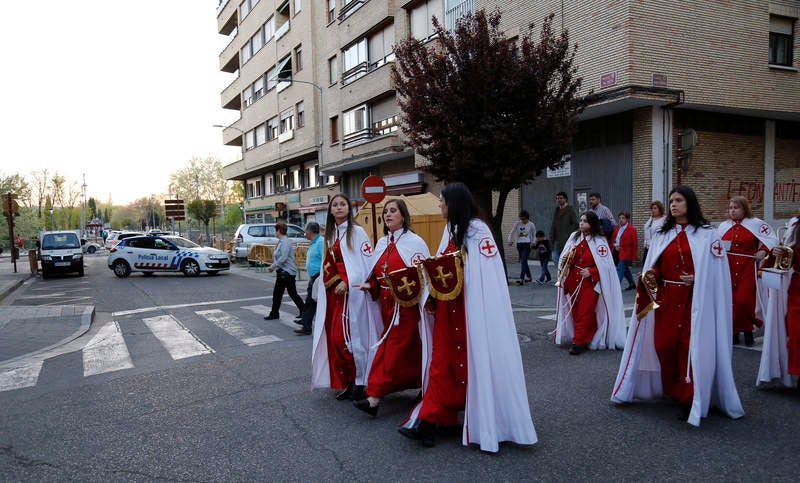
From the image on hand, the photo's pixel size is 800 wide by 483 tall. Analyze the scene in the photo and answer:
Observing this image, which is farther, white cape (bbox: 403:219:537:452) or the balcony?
the balcony

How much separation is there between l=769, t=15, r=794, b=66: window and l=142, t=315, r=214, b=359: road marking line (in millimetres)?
17475

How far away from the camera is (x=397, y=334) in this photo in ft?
14.1

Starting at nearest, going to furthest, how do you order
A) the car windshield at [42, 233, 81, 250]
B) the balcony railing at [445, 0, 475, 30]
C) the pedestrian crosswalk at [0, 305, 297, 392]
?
the pedestrian crosswalk at [0, 305, 297, 392] → the balcony railing at [445, 0, 475, 30] → the car windshield at [42, 233, 81, 250]

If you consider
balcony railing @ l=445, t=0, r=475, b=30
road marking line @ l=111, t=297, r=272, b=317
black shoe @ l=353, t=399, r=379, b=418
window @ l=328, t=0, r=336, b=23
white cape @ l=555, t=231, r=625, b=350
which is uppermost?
window @ l=328, t=0, r=336, b=23

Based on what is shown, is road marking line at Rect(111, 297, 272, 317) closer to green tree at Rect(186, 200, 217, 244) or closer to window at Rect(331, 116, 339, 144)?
window at Rect(331, 116, 339, 144)

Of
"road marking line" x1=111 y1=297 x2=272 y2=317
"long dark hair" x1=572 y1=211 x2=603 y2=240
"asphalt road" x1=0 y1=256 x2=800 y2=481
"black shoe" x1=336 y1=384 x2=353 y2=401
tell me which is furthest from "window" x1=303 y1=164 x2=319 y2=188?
"black shoe" x1=336 y1=384 x2=353 y2=401

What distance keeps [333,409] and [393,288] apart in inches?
55.1

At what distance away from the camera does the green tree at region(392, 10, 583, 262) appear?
460 inches

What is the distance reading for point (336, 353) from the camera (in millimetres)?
4918

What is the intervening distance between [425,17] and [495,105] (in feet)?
36.1

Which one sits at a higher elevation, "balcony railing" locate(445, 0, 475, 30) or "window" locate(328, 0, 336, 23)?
"window" locate(328, 0, 336, 23)

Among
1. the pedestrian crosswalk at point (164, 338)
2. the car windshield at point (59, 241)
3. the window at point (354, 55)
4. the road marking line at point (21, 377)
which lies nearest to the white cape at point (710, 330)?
the pedestrian crosswalk at point (164, 338)

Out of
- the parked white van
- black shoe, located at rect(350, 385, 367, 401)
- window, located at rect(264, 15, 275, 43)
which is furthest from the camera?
window, located at rect(264, 15, 275, 43)

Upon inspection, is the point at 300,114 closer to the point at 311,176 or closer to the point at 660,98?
the point at 311,176
